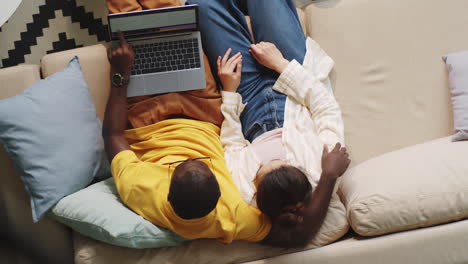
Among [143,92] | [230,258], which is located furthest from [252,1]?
[230,258]

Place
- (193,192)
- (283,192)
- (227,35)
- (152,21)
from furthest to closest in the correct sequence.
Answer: (227,35) → (152,21) → (283,192) → (193,192)

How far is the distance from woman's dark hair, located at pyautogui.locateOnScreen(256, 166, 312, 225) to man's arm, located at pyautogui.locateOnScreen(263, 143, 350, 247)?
0.02m

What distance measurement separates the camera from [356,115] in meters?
1.86

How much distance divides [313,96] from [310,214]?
1.53ft

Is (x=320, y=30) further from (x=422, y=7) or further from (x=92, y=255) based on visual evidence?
(x=92, y=255)

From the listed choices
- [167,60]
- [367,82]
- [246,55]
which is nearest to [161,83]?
[167,60]

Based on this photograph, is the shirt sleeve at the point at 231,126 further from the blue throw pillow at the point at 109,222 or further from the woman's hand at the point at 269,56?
the blue throw pillow at the point at 109,222

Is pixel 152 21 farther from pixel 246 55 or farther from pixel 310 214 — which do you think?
pixel 310 214

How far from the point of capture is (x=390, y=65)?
1.86 metres

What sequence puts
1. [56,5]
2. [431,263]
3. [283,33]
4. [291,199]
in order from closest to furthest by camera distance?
[291,199] < [431,263] < [283,33] < [56,5]

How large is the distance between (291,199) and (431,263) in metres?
0.53

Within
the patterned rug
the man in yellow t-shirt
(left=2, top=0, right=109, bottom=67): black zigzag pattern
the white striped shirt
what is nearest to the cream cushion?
the white striped shirt

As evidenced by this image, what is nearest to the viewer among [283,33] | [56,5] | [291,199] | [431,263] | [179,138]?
[291,199]

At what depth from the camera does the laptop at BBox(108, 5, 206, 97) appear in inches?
68.1
